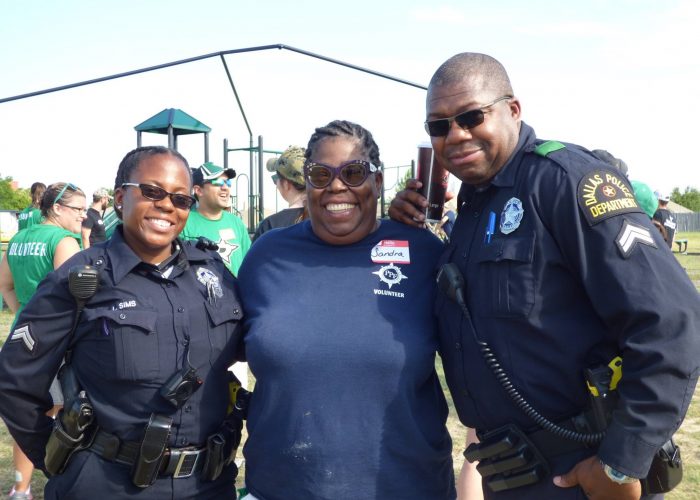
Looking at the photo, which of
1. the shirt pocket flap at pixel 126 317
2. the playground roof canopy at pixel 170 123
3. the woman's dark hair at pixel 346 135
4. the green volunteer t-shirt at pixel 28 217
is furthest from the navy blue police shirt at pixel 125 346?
the playground roof canopy at pixel 170 123

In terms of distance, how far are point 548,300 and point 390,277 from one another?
0.62m

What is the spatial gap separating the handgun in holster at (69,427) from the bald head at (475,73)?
63.0 inches

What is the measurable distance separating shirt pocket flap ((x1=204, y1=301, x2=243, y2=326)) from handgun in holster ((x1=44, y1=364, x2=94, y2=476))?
0.51 metres

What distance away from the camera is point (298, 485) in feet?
7.19

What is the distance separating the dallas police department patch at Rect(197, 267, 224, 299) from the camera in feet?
8.19

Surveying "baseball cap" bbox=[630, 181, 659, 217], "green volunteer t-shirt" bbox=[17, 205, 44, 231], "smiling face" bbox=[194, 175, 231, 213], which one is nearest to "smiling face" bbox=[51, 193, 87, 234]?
"smiling face" bbox=[194, 175, 231, 213]

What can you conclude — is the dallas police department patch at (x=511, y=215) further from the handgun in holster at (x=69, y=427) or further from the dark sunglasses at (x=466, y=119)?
the handgun in holster at (x=69, y=427)

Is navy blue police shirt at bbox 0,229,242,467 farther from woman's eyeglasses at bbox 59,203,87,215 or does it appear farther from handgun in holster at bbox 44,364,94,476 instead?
woman's eyeglasses at bbox 59,203,87,215

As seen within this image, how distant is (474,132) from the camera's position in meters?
2.15

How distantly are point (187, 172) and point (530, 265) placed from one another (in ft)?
4.39

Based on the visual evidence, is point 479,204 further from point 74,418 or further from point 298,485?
point 74,418

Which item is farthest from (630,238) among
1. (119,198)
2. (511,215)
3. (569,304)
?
(119,198)

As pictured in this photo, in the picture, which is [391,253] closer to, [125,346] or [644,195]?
[125,346]

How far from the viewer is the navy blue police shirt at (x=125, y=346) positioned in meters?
2.28
